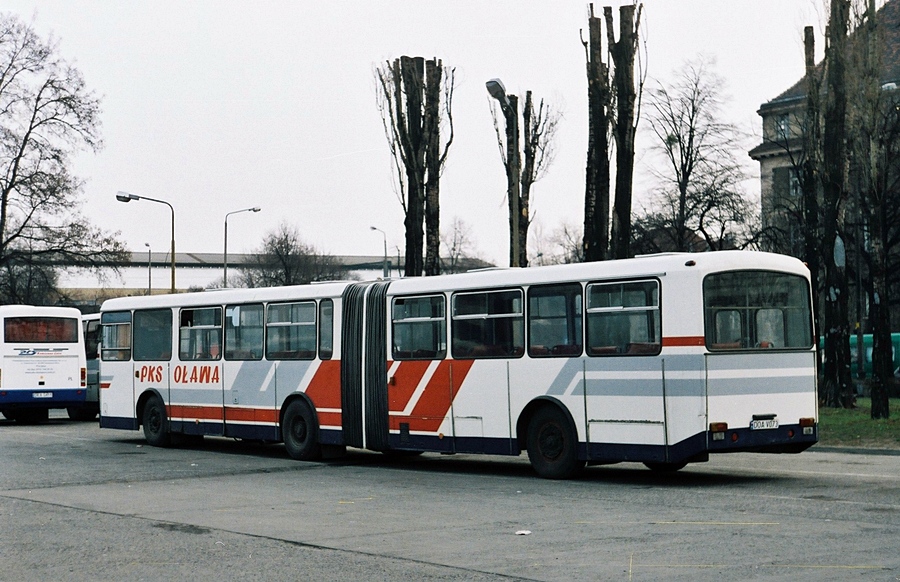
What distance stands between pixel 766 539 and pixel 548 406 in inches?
251

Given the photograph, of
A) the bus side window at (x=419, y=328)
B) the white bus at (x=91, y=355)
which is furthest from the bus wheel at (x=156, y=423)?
the white bus at (x=91, y=355)

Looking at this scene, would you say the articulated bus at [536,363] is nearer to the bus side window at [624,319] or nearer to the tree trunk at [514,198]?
the bus side window at [624,319]

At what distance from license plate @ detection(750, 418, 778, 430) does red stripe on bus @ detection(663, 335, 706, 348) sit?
1.24m

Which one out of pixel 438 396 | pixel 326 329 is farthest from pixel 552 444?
pixel 326 329

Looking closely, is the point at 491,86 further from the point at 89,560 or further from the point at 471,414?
the point at 89,560

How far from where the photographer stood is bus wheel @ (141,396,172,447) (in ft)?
77.4

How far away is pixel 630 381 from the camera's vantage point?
1552 centimetres

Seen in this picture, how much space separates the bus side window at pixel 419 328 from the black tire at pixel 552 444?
2100 millimetres

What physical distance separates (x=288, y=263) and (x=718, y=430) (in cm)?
8255

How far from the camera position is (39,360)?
3309 centimetres

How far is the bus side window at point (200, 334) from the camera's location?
22.5 metres

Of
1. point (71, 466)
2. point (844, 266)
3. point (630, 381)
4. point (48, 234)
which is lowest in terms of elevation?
point (71, 466)

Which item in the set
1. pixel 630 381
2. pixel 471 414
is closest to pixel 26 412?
pixel 471 414

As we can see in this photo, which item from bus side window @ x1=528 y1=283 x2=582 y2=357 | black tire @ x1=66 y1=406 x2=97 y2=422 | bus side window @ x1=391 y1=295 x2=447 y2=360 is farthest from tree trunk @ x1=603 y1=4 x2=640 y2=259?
black tire @ x1=66 y1=406 x2=97 y2=422
